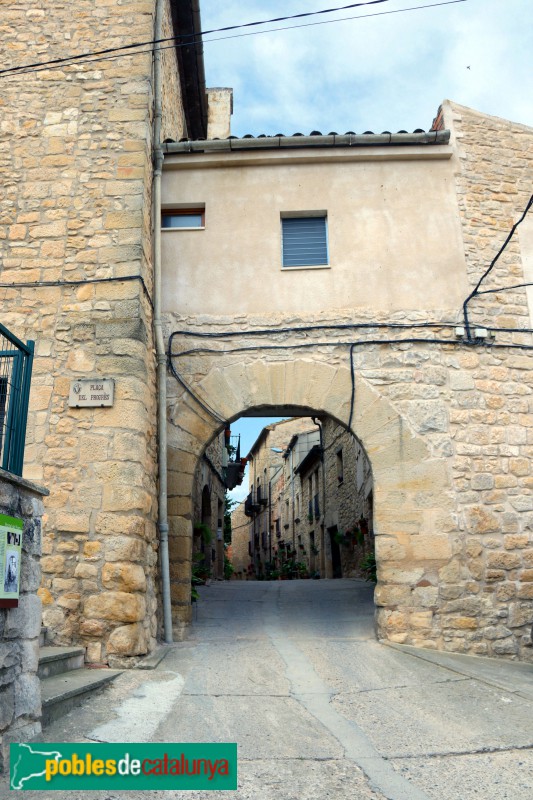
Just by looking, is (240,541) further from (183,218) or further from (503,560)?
(503,560)

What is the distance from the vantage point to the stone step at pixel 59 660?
4406mm

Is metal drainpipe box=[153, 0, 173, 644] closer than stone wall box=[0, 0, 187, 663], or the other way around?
stone wall box=[0, 0, 187, 663]

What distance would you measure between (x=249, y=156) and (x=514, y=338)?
11.4ft

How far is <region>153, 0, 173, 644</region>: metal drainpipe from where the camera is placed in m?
6.25

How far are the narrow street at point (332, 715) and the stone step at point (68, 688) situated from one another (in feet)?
0.25

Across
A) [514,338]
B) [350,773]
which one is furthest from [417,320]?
[350,773]

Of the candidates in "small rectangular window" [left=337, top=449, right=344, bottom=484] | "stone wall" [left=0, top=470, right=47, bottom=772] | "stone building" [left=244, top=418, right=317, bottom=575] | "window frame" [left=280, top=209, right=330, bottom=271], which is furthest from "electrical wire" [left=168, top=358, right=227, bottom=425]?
"stone building" [left=244, top=418, right=317, bottom=575]

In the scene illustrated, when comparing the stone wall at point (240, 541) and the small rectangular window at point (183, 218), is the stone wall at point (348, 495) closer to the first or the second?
the small rectangular window at point (183, 218)

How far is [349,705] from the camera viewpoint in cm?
452

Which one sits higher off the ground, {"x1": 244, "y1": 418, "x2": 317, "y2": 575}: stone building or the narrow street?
{"x1": 244, "y1": 418, "x2": 317, "y2": 575}: stone building

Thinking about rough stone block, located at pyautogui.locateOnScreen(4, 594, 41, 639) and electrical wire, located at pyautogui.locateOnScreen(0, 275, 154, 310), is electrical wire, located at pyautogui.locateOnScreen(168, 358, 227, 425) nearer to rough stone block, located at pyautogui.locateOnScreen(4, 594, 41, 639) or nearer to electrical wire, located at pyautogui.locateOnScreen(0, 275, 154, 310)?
electrical wire, located at pyautogui.locateOnScreen(0, 275, 154, 310)

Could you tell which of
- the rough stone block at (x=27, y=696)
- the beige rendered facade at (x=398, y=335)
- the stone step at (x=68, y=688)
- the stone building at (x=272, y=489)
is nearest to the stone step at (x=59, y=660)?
the stone step at (x=68, y=688)

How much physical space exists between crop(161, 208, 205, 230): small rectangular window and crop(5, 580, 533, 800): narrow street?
169 inches

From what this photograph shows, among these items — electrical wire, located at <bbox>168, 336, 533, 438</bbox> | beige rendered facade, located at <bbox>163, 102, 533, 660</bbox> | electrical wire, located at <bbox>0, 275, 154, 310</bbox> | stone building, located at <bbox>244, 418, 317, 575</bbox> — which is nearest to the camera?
electrical wire, located at <bbox>0, 275, 154, 310</bbox>
